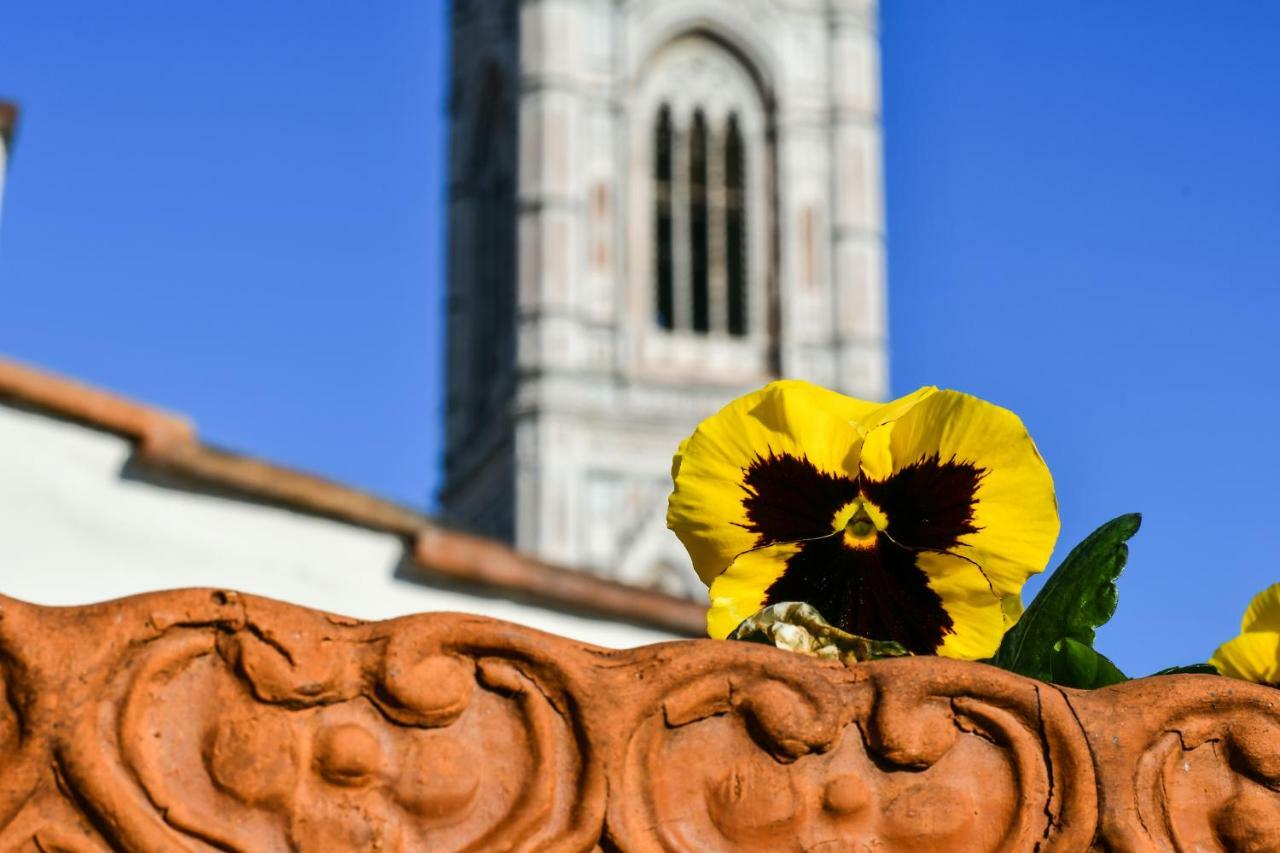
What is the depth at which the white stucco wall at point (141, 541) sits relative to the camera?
10.8ft

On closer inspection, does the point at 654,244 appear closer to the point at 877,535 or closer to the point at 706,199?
the point at 706,199

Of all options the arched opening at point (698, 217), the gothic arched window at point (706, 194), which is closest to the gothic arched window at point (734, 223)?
the gothic arched window at point (706, 194)

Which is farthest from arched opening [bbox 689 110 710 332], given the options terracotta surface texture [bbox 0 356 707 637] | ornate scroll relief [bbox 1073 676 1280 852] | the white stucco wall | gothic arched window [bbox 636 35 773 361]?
ornate scroll relief [bbox 1073 676 1280 852]

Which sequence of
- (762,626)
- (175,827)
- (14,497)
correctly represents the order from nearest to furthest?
1. (175,827)
2. (762,626)
3. (14,497)

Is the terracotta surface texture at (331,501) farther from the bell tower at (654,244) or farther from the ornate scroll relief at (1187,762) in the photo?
the bell tower at (654,244)

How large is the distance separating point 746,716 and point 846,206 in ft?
77.3

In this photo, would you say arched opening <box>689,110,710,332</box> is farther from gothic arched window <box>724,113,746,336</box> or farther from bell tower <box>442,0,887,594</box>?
gothic arched window <box>724,113,746,336</box>

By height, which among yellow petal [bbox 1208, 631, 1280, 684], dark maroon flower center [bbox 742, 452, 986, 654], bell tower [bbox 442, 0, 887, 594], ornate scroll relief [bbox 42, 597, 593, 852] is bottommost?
ornate scroll relief [bbox 42, 597, 593, 852]

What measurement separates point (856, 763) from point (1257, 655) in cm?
26

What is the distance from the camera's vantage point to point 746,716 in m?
0.70

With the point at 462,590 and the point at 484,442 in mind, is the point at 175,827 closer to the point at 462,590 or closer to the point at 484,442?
the point at 462,590

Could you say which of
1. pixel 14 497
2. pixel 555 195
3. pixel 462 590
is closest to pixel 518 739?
pixel 14 497

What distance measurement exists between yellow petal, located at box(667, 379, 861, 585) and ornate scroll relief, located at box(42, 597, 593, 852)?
0.16 m

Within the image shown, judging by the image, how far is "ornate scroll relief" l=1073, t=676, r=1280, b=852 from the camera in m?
0.72
